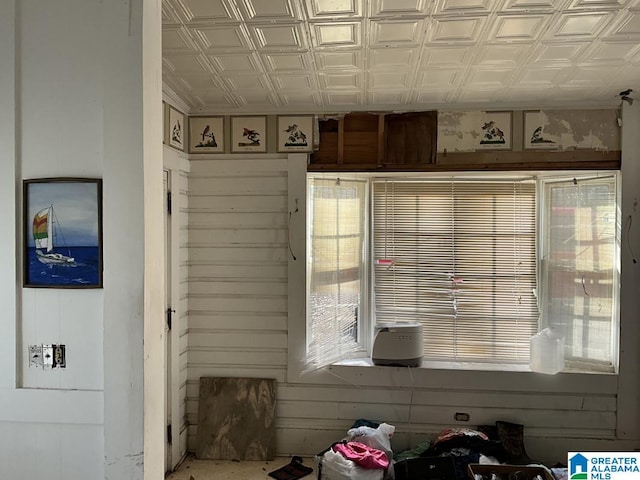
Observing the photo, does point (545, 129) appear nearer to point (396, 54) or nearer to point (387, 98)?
point (387, 98)

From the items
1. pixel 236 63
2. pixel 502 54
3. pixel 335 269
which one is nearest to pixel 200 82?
pixel 236 63

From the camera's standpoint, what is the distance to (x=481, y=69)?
8.41 ft

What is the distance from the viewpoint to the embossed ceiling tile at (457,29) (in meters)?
1.98

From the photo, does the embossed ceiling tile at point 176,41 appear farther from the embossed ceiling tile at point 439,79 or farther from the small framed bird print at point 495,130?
the small framed bird print at point 495,130

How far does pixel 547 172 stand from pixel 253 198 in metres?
2.29

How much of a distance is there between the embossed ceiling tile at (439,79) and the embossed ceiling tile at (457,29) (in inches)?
16.2

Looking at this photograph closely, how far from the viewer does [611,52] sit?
2.33 m

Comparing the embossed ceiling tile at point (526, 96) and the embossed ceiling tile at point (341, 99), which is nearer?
the embossed ceiling tile at point (526, 96)

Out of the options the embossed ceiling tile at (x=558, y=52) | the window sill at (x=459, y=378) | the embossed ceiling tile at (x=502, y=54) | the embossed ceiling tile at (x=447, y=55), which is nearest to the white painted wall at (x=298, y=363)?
the window sill at (x=459, y=378)

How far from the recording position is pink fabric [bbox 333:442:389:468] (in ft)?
8.83

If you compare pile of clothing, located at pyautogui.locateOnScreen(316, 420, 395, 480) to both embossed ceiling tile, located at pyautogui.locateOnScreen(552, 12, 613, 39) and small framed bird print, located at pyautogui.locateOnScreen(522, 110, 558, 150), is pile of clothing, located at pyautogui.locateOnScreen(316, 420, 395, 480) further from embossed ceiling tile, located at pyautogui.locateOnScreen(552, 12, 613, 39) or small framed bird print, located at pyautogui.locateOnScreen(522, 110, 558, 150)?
embossed ceiling tile, located at pyautogui.locateOnScreen(552, 12, 613, 39)

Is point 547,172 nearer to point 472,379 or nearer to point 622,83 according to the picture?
point 622,83

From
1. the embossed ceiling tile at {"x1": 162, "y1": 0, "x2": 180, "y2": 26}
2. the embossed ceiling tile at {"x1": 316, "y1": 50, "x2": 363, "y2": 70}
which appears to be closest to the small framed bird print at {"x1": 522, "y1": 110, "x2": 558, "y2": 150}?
the embossed ceiling tile at {"x1": 316, "y1": 50, "x2": 363, "y2": 70}

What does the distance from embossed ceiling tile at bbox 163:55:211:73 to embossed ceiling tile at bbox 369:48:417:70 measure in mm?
985
